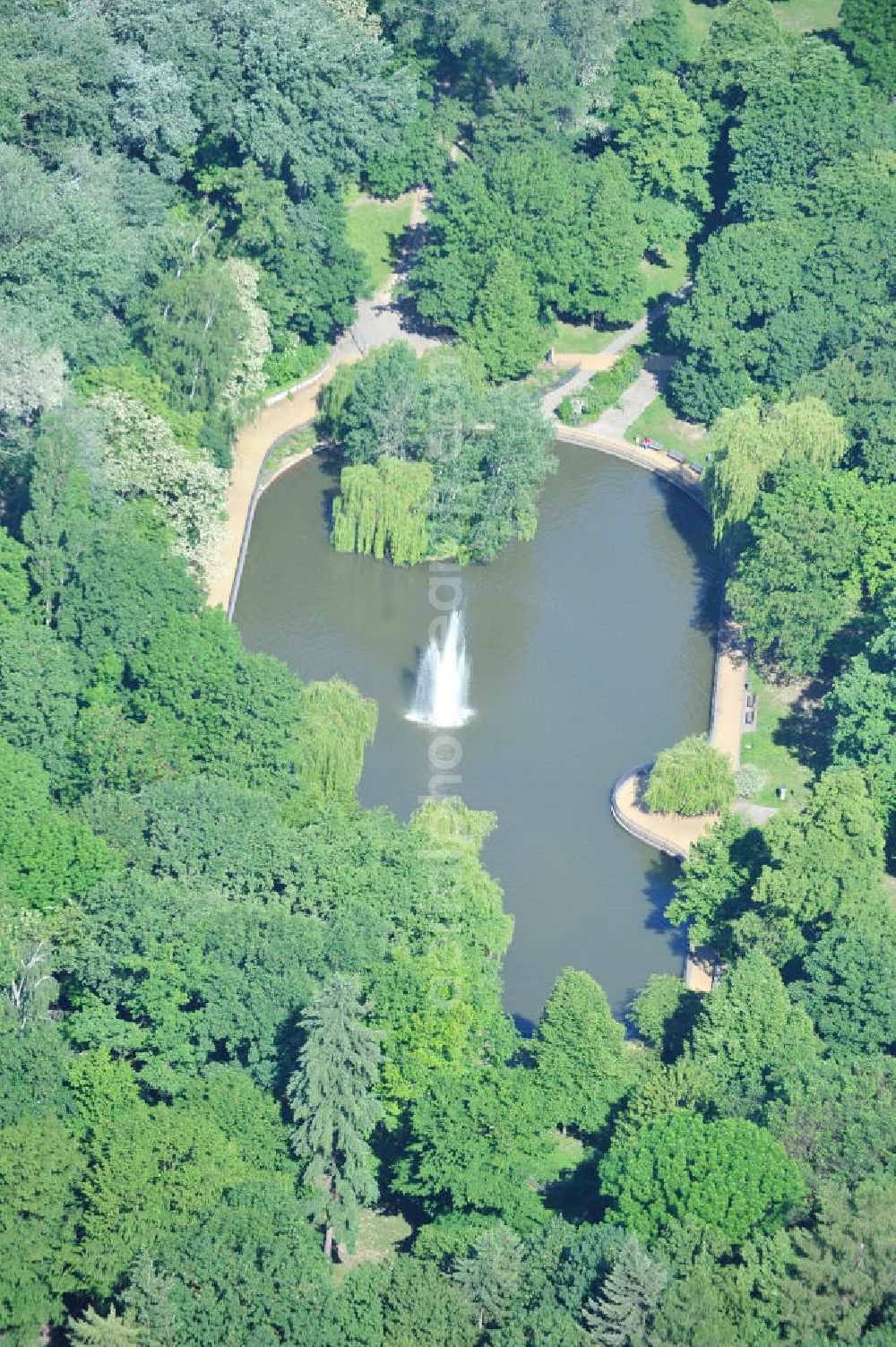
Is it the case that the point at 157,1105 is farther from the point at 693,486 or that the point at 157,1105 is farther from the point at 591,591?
the point at 693,486

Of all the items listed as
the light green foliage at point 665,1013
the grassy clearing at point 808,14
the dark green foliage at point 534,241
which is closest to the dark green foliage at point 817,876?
the light green foliage at point 665,1013

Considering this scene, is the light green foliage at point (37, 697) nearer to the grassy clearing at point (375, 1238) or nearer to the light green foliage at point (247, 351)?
the light green foliage at point (247, 351)

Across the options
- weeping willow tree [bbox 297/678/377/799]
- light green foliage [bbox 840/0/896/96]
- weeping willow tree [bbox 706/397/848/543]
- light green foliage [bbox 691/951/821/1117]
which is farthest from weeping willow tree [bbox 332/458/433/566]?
light green foliage [bbox 840/0/896/96]

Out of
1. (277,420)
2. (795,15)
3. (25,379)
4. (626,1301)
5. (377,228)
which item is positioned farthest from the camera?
(795,15)

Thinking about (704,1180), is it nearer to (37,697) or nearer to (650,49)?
(37,697)

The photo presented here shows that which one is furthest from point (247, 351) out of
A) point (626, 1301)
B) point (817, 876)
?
point (626, 1301)

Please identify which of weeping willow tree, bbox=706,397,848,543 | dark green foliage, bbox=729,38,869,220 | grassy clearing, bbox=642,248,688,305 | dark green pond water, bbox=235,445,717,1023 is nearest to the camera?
dark green pond water, bbox=235,445,717,1023

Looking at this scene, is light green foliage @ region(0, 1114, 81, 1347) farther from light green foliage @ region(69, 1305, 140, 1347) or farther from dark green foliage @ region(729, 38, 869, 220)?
dark green foliage @ region(729, 38, 869, 220)
